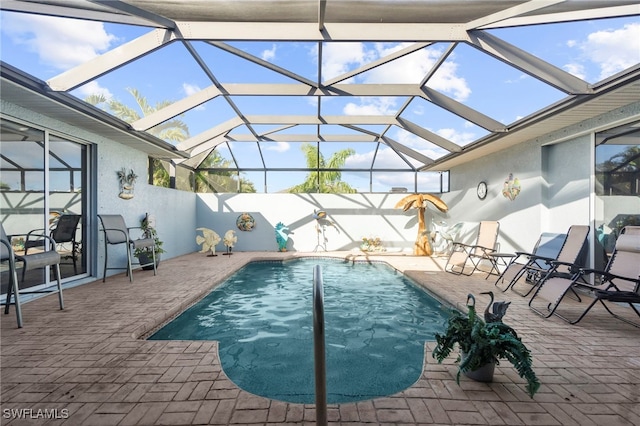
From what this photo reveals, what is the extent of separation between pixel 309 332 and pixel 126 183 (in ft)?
17.6

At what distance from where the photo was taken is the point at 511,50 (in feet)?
13.3

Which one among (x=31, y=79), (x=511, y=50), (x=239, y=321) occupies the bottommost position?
(x=239, y=321)

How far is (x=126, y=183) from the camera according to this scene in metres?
6.54

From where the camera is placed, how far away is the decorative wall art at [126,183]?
6.42 m

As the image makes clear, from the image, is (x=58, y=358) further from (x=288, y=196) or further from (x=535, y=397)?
(x=288, y=196)

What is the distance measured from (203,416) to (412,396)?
1284 mm

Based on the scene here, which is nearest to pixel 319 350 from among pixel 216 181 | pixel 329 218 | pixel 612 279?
pixel 612 279

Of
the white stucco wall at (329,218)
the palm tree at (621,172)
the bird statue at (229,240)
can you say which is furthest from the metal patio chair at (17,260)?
the palm tree at (621,172)

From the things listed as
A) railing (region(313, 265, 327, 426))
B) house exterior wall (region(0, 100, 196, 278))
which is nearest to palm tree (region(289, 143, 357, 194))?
house exterior wall (region(0, 100, 196, 278))

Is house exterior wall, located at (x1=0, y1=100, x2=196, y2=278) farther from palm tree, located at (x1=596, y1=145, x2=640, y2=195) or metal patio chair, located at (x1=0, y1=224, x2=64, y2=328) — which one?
palm tree, located at (x1=596, y1=145, x2=640, y2=195)

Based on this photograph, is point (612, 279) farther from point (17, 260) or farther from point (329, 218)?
point (329, 218)

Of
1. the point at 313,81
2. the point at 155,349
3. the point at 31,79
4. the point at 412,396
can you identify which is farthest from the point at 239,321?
the point at 313,81

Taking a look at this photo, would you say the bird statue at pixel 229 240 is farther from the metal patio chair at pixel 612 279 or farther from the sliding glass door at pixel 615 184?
the sliding glass door at pixel 615 184

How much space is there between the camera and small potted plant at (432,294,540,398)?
1.97 metres
